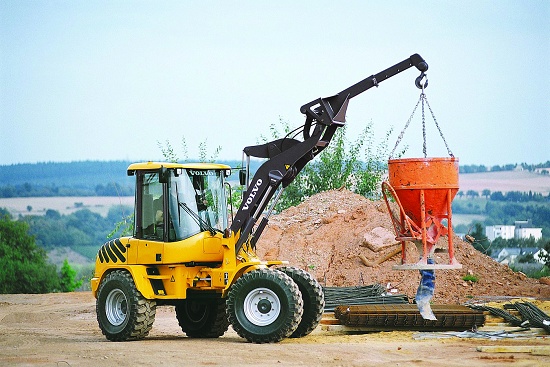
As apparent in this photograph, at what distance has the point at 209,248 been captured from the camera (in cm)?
1477

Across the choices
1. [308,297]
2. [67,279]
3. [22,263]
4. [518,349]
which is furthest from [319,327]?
[67,279]

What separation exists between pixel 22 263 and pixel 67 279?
2.49m

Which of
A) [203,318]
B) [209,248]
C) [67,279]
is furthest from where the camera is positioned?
[67,279]

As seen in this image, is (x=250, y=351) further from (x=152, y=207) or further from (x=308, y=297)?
(x=152, y=207)

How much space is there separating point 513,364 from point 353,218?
47.9 ft

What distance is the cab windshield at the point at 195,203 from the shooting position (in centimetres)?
1479

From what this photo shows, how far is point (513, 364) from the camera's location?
11742 mm

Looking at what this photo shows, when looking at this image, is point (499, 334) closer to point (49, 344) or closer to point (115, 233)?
point (49, 344)

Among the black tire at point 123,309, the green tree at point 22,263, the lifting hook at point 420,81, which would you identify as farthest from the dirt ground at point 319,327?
the green tree at point 22,263

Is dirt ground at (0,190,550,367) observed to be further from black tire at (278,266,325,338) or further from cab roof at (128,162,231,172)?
cab roof at (128,162,231,172)

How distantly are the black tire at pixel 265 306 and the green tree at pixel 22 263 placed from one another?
3085 cm

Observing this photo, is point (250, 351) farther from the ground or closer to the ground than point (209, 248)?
closer to the ground

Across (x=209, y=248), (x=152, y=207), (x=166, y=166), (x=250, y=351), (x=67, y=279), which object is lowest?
(x=67, y=279)

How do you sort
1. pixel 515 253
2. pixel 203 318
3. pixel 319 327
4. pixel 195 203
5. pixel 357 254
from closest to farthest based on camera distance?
pixel 195 203
pixel 203 318
pixel 319 327
pixel 357 254
pixel 515 253
